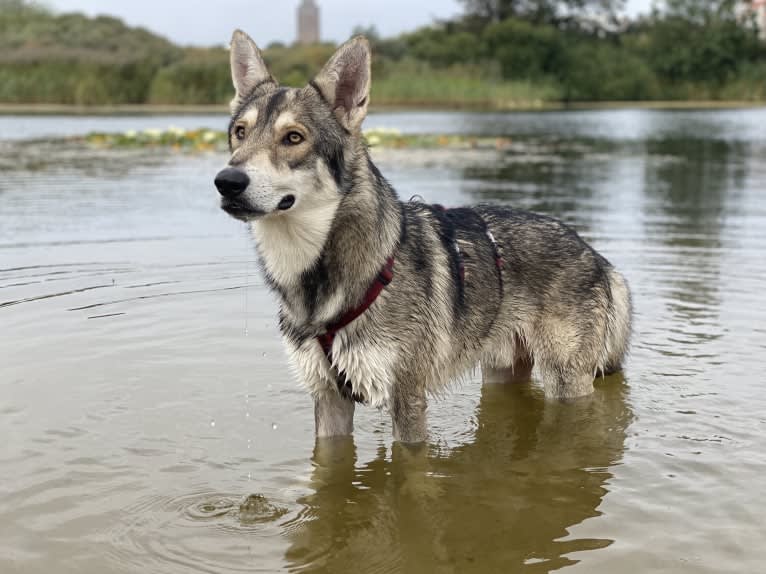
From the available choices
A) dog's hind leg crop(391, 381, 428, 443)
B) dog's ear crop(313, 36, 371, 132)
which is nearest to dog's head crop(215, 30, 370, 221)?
dog's ear crop(313, 36, 371, 132)

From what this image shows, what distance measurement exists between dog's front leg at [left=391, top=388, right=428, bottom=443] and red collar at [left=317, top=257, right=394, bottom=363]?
0.53 metres

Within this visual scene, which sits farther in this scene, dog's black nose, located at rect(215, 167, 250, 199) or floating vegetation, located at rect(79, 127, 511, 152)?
floating vegetation, located at rect(79, 127, 511, 152)

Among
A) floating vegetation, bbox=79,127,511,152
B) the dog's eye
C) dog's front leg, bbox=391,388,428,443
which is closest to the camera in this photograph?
the dog's eye

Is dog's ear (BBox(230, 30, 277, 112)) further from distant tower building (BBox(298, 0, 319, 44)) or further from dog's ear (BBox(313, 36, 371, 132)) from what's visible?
distant tower building (BBox(298, 0, 319, 44))

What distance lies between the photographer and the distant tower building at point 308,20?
6781 inches

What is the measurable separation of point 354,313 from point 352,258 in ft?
1.10

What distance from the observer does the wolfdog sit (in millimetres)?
4980

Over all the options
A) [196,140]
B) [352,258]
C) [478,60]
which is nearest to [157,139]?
[196,140]

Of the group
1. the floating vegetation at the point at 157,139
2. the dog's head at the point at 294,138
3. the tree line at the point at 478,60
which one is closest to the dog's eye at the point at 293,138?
the dog's head at the point at 294,138

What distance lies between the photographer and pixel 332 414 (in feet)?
19.0

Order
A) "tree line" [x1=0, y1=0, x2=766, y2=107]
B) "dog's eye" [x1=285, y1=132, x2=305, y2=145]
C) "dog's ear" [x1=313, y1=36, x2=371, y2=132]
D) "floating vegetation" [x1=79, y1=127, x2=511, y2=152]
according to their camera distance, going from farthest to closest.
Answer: "tree line" [x1=0, y1=0, x2=766, y2=107] < "floating vegetation" [x1=79, y1=127, x2=511, y2=152] < "dog's ear" [x1=313, y1=36, x2=371, y2=132] < "dog's eye" [x1=285, y1=132, x2=305, y2=145]

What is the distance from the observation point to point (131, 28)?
88562mm

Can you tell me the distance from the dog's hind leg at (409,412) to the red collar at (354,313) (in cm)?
53

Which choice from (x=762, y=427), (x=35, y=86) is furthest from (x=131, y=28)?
(x=762, y=427)
